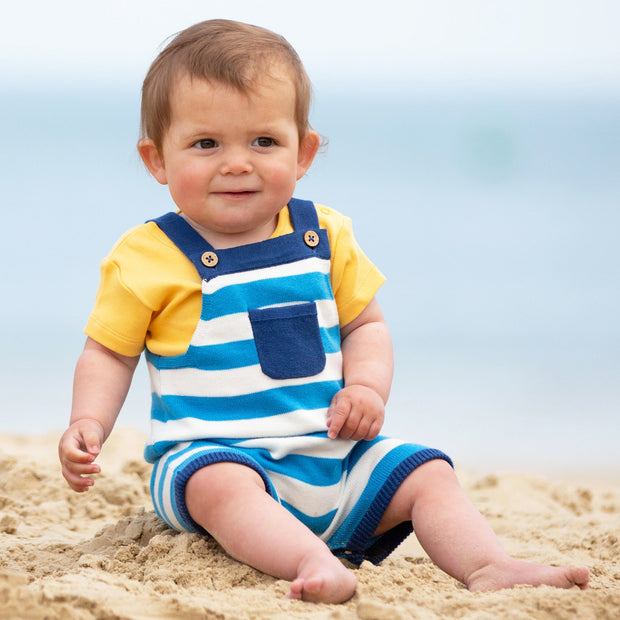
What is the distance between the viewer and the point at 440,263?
9.12m

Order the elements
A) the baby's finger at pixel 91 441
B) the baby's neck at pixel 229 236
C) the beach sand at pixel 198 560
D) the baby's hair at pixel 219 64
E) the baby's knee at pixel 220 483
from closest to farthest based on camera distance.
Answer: the beach sand at pixel 198 560 → the baby's knee at pixel 220 483 → the baby's finger at pixel 91 441 → the baby's hair at pixel 219 64 → the baby's neck at pixel 229 236

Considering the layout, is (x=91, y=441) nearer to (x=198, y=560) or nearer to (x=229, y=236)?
(x=198, y=560)

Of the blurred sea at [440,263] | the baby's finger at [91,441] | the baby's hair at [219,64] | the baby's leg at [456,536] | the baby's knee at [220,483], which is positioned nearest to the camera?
the baby's leg at [456,536]

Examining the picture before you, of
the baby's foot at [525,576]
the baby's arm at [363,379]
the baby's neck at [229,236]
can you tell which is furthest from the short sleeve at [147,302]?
the baby's foot at [525,576]

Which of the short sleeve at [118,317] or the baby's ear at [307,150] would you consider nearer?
the short sleeve at [118,317]

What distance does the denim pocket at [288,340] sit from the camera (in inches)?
98.1

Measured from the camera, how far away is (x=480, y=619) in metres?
1.79

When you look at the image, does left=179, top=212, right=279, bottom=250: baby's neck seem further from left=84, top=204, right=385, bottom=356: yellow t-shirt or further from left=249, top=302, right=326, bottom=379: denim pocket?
left=249, top=302, right=326, bottom=379: denim pocket

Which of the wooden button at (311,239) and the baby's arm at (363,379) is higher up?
the wooden button at (311,239)

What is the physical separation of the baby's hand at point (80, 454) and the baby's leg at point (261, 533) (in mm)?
250

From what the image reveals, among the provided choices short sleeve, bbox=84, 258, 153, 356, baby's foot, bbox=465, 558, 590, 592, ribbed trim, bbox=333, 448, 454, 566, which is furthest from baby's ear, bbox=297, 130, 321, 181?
baby's foot, bbox=465, 558, 590, 592

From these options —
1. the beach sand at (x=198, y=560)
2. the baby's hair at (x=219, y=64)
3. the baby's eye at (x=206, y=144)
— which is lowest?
the beach sand at (x=198, y=560)

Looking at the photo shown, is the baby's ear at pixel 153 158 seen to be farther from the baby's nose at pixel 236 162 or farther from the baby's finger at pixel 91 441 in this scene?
the baby's finger at pixel 91 441

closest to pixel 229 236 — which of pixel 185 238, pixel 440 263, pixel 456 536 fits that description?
pixel 185 238
